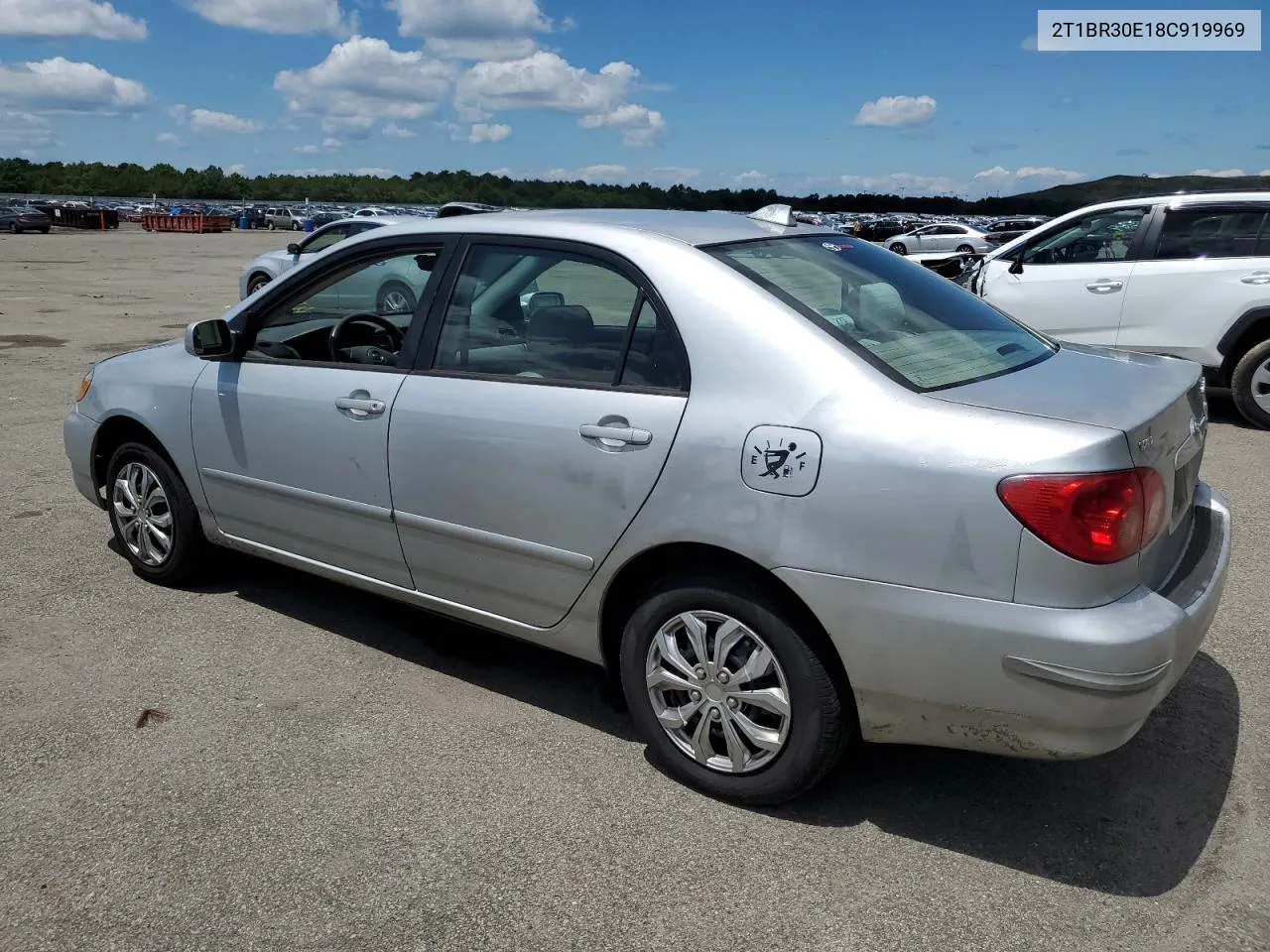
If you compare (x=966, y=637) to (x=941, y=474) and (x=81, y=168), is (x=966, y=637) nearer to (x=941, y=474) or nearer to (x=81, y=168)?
(x=941, y=474)

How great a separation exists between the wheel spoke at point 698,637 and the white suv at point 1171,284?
6.67 m

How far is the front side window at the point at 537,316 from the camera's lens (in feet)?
10.9

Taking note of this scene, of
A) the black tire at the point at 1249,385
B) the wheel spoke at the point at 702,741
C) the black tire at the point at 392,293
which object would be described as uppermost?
the black tire at the point at 392,293

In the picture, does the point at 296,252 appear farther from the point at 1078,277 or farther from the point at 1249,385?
the point at 1249,385

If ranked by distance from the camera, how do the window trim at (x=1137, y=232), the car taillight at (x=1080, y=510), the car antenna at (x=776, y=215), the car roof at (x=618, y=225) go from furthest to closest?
1. the window trim at (x=1137, y=232)
2. the car antenna at (x=776, y=215)
3. the car roof at (x=618, y=225)
4. the car taillight at (x=1080, y=510)

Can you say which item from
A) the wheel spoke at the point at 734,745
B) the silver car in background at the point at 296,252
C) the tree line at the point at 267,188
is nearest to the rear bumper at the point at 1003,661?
the wheel spoke at the point at 734,745

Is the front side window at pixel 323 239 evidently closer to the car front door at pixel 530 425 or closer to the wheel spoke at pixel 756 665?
the car front door at pixel 530 425

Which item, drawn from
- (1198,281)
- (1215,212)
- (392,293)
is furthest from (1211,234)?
(392,293)

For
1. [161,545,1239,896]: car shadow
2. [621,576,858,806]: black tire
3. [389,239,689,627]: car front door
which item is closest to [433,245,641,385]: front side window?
[389,239,689,627]: car front door

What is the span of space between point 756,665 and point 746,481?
1.71ft

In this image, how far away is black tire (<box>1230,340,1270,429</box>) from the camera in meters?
8.03

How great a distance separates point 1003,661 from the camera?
8.47ft

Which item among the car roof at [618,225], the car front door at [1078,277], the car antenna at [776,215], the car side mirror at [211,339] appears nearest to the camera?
the car roof at [618,225]

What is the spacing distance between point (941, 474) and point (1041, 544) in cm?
28
